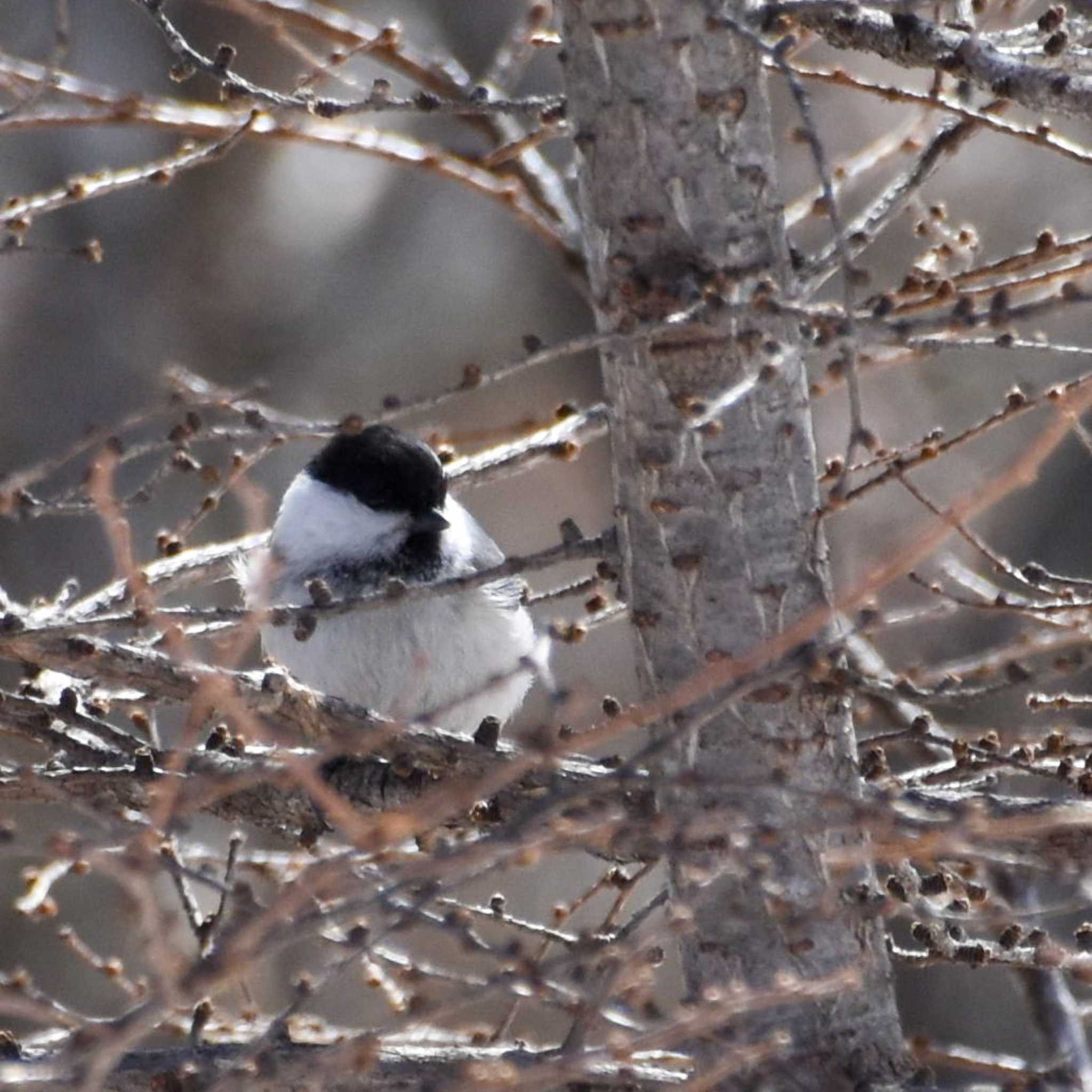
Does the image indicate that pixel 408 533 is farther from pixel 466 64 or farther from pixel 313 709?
pixel 466 64

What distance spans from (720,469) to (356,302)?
7.81 m

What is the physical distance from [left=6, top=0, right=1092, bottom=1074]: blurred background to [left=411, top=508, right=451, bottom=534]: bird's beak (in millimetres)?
A: 4622

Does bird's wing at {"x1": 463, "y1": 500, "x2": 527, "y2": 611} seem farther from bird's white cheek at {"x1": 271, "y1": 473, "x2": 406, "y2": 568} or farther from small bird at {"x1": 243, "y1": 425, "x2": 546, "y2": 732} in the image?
bird's white cheek at {"x1": 271, "y1": 473, "x2": 406, "y2": 568}

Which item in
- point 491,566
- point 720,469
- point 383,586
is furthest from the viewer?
point 491,566

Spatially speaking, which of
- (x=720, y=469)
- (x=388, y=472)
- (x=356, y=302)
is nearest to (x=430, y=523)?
(x=388, y=472)

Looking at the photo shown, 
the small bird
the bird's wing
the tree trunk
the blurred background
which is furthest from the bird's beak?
the blurred background

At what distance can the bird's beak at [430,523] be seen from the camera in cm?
382

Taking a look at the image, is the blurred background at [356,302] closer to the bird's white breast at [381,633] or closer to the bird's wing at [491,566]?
the bird's wing at [491,566]

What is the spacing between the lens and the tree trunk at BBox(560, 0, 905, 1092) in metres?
2.54

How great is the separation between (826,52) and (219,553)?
19.3 ft

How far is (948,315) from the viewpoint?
6.86 ft

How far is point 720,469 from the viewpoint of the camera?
2.66m

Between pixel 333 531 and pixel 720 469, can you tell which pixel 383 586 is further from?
A: pixel 720 469

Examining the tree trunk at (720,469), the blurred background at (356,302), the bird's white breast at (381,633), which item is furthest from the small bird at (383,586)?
the blurred background at (356,302)
